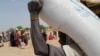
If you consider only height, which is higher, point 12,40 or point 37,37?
point 37,37

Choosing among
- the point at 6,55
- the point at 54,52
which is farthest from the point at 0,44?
the point at 54,52

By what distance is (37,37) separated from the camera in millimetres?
3078

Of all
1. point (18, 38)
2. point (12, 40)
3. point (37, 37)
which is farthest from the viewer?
point (12, 40)

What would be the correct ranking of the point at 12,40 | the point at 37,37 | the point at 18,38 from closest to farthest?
1. the point at 37,37
2. the point at 18,38
3. the point at 12,40

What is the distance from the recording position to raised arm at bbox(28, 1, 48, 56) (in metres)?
3.06

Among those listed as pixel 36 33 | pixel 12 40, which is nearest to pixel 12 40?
pixel 12 40

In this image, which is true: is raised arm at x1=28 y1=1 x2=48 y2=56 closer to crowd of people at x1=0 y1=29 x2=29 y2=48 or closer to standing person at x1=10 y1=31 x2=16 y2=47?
crowd of people at x1=0 y1=29 x2=29 y2=48

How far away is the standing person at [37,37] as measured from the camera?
306cm

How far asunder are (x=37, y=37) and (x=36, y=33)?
0.13 ft

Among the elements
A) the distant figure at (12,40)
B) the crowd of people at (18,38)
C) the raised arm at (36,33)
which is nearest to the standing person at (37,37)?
the raised arm at (36,33)

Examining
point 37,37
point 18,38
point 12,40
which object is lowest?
point 12,40

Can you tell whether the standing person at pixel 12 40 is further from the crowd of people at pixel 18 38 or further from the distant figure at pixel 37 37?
the distant figure at pixel 37 37

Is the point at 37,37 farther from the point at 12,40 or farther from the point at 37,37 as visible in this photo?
the point at 12,40

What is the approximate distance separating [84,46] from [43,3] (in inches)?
22.4
